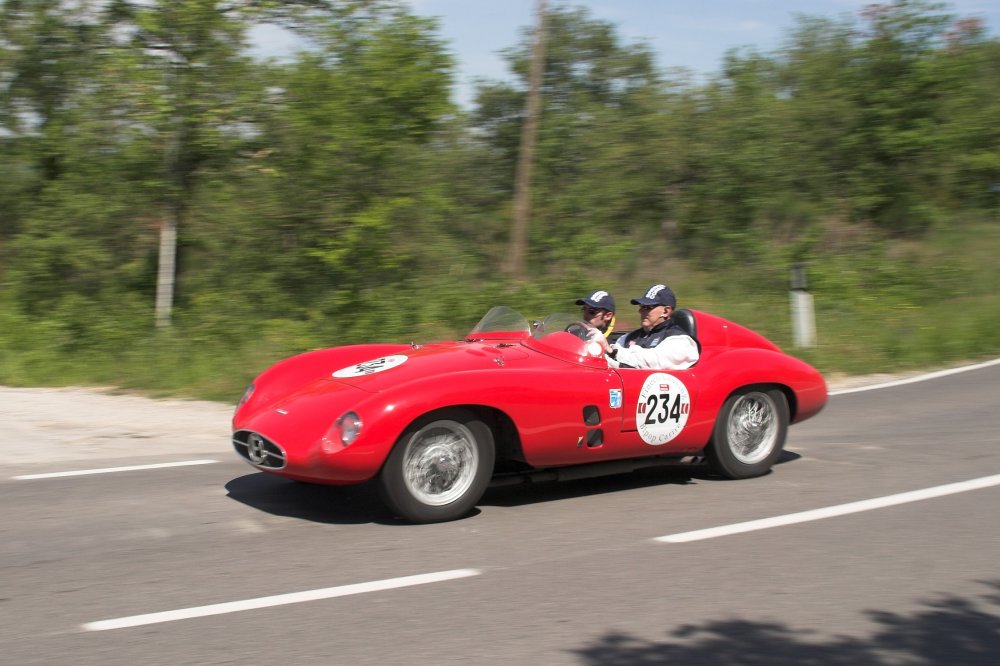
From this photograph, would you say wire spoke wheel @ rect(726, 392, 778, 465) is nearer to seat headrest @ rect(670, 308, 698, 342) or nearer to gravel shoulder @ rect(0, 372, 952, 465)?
seat headrest @ rect(670, 308, 698, 342)

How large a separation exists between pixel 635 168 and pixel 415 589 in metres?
16.7

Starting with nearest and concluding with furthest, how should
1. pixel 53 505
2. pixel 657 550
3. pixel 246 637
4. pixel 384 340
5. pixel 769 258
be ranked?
pixel 246 637 → pixel 657 550 → pixel 53 505 → pixel 384 340 → pixel 769 258

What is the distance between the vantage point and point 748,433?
23.5 feet

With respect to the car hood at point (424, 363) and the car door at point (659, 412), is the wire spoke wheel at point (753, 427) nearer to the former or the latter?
the car door at point (659, 412)

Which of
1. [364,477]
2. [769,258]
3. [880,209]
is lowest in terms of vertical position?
[364,477]

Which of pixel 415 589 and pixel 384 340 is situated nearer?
pixel 415 589

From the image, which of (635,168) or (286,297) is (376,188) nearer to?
(286,297)

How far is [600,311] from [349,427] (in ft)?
8.57

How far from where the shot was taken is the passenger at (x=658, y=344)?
6891 mm

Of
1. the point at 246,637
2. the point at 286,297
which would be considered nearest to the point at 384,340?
the point at 286,297

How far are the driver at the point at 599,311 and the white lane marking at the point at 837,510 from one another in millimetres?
2025

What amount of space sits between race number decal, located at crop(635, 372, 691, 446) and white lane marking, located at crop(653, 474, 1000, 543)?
86 cm

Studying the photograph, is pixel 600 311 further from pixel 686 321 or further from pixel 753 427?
pixel 753 427

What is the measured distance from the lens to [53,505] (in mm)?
6250
